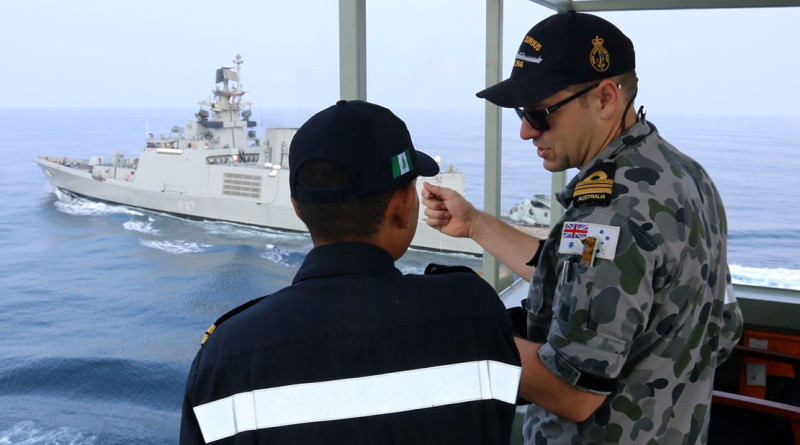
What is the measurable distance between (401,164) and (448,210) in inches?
18.7

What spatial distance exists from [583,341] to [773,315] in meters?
2.59

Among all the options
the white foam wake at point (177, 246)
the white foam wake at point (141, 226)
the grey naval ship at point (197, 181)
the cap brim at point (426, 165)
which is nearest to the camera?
the cap brim at point (426, 165)

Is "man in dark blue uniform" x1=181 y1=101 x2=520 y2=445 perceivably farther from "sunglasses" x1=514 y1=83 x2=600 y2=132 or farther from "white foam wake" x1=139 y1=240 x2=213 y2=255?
"white foam wake" x1=139 y1=240 x2=213 y2=255

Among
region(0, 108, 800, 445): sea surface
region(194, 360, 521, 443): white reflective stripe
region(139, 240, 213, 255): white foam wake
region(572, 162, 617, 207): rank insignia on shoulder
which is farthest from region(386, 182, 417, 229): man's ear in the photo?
region(139, 240, 213, 255): white foam wake

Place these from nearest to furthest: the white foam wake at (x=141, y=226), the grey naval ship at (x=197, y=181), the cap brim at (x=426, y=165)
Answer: the cap brim at (x=426, y=165) → the grey naval ship at (x=197, y=181) → the white foam wake at (x=141, y=226)

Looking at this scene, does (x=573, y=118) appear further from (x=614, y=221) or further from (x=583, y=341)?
(x=583, y=341)

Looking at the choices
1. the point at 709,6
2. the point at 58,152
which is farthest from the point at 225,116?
the point at 709,6

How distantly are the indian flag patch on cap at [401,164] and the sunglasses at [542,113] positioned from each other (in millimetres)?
295

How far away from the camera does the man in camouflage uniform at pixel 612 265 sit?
0.76 metres

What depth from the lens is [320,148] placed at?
62 centimetres

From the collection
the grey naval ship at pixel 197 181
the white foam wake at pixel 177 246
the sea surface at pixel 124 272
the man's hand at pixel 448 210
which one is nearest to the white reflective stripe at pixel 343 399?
the man's hand at pixel 448 210

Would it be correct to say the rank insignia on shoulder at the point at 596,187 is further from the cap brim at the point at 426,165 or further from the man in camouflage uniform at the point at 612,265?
the cap brim at the point at 426,165

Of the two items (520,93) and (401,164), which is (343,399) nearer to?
(401,164)

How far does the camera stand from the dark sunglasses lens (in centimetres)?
89
